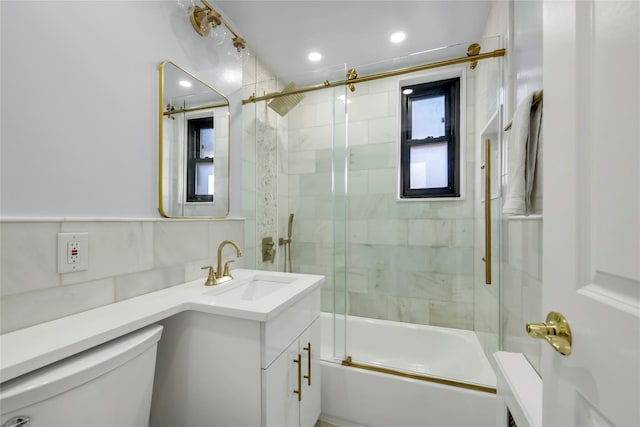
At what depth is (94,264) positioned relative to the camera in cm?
95

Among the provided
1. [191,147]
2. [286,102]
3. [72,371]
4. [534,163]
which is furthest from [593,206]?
[286,102]

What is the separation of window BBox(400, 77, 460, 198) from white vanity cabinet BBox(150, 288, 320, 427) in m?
1.46

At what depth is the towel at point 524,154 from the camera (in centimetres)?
92

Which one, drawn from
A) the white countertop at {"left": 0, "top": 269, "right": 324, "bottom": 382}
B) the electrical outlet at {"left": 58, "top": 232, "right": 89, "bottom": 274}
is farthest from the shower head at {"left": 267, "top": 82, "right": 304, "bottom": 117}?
the electrical outlet at {"left": 58, "top": 232, "right": 89, "bottom": 274}

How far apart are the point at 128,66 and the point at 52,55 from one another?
0.27 meters

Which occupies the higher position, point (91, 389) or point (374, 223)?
point (374, 223)

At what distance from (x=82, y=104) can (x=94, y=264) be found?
58 centimetres

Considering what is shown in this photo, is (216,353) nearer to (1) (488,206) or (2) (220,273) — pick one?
(2) (220,273)

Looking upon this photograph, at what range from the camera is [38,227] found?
2.64 ft

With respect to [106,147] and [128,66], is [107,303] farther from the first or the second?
[128,66]

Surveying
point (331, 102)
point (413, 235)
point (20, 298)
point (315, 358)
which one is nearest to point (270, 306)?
point (315, 358)

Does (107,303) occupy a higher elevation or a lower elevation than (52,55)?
lower

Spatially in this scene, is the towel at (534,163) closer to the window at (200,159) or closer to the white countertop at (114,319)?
the white countertop at (114,319)

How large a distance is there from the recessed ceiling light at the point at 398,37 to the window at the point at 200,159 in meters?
1.41
